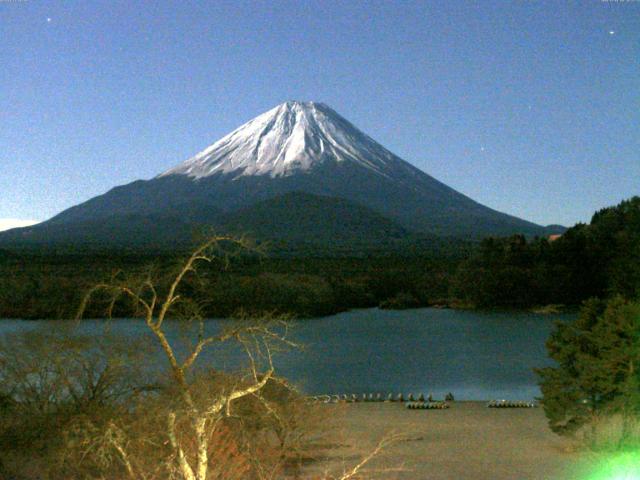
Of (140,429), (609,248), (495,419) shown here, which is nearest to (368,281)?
(609,248)

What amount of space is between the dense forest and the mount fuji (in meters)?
18.4

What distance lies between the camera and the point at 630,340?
318 inches

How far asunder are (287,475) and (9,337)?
3.10 m

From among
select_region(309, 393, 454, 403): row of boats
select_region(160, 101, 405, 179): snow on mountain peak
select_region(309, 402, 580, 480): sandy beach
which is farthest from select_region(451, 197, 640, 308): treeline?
select_region(160, 101, 405, 179): snow on mountain peak

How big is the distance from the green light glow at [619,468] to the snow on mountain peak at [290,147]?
229ft

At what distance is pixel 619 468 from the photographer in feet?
24.8

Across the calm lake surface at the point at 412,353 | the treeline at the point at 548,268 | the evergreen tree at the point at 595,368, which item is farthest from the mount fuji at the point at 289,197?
the evergreen tree at the point at 595,368

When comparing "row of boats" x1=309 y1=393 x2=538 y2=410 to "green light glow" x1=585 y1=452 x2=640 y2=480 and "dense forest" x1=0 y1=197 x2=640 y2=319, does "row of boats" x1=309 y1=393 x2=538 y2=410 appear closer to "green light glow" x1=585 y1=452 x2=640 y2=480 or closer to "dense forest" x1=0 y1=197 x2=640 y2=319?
"green light glow" x1=585 y1=452 x2=640 y2=480

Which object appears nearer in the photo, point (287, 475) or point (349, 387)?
point (287, 475)

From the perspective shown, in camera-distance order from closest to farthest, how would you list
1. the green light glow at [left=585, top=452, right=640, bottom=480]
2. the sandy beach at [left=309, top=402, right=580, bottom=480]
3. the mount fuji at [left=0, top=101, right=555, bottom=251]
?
the green light glow at [left=585, top=452, right=640, bottom=480] → the sandy beach at [left=309, top=402, right=580, bottom=480] → the mount fuji at [left=0, top=101, right=555, bottom=251]

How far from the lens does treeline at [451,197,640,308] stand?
3114 centimetres

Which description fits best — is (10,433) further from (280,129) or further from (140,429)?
(280,129)

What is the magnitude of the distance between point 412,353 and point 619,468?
43.8ft

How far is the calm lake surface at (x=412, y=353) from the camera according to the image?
621 inches
